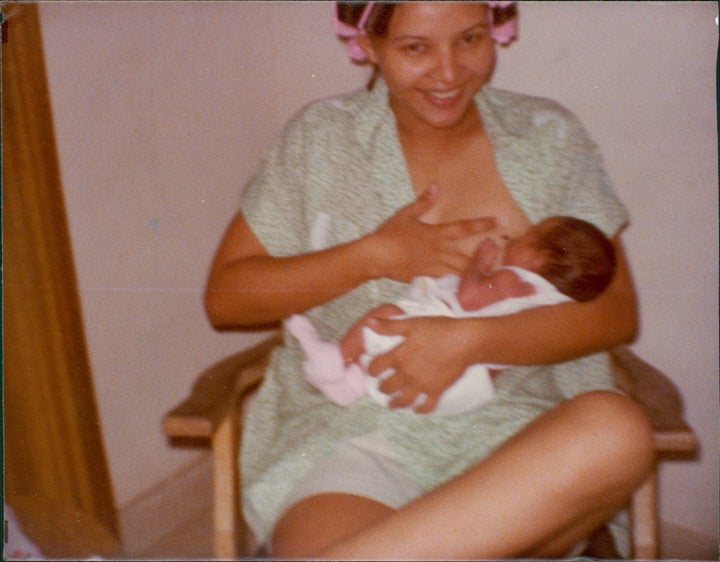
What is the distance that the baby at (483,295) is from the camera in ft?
3.09

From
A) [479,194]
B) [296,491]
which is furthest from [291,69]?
[296,491]

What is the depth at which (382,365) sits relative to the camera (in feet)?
3.04

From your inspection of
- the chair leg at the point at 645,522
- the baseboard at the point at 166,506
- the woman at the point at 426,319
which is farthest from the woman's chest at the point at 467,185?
the baseboard at the point at 166,506

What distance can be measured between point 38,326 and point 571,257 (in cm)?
74

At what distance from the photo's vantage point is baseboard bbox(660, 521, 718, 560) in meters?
0.98

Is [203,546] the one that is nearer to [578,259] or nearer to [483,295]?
[483,295]

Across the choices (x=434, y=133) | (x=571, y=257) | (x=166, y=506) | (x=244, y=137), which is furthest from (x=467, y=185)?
(x=166, y=506)

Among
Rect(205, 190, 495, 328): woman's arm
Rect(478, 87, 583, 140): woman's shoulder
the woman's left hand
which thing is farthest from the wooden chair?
Rect(478, 87, 583, 140): woman's shoulder

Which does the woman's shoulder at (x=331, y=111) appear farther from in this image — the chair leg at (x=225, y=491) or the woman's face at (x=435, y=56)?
the chair leg at (x=225, y=491)

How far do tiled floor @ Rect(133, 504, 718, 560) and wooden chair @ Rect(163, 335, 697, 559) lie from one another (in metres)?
0.04

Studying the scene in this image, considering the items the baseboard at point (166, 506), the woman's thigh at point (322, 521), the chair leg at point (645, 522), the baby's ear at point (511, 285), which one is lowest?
the baseboard at point (166, 506)

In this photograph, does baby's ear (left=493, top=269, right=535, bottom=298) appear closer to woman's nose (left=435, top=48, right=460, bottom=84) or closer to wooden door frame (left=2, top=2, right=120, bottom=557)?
woman's nose (left=435, top=48, right=460, bottom=84)

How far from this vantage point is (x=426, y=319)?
95cm

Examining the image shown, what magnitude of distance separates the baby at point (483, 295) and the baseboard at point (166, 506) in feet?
1.20
